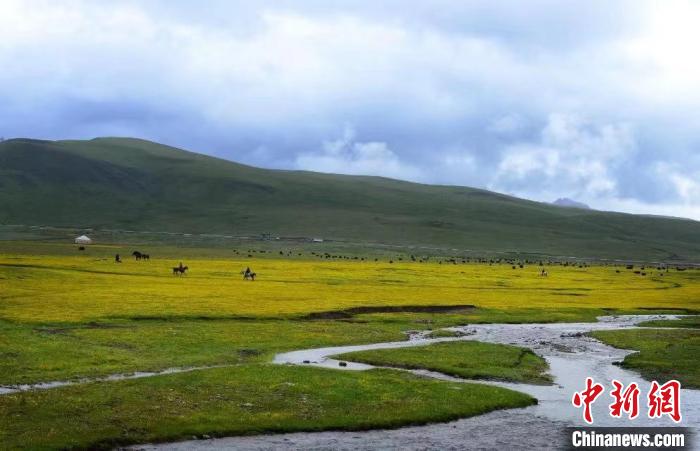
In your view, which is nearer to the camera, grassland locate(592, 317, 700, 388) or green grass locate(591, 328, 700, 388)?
green grass locate(591, 328, 700, 388)

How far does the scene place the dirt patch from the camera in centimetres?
6400

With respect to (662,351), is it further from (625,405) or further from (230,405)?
(230,405)

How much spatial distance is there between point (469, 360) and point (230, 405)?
17.1m

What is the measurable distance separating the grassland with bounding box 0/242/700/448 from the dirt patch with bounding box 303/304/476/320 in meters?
0.20

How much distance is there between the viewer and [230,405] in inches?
1187

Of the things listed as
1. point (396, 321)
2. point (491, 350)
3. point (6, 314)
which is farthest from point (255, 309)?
point (491, 350)

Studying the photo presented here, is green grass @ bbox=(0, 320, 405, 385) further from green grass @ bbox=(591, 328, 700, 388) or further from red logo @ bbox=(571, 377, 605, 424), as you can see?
red logo @ bbox=(571, 377, 605, 424)

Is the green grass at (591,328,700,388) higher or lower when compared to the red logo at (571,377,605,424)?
higher

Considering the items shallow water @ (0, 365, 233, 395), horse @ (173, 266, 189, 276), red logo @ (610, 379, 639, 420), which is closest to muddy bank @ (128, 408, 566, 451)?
red logo @ (610, 379, 639, 420)

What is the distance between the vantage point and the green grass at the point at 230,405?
2598 cm

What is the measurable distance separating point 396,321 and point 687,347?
22628 millimetres

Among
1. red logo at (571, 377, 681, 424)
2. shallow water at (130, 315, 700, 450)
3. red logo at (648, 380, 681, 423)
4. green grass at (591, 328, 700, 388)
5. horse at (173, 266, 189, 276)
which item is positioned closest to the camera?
shallow water at (130, 315, 700, 450)

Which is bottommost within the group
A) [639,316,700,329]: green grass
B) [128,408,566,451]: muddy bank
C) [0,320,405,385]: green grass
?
[128,408,566,451]: muddy bank

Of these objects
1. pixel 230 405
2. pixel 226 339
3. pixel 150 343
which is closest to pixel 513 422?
pixel 230 405
